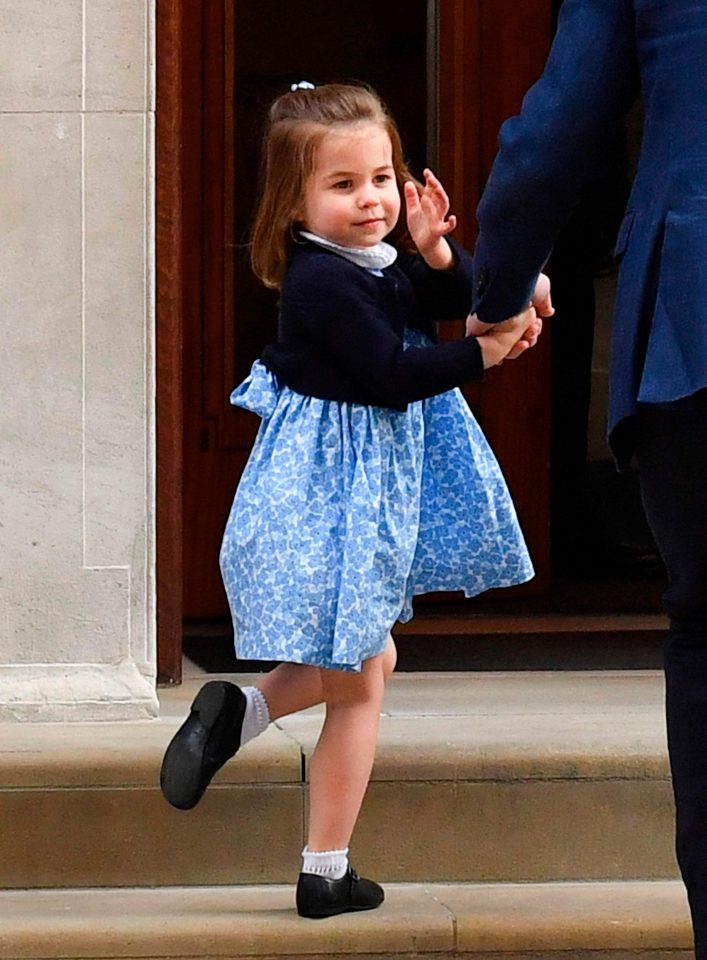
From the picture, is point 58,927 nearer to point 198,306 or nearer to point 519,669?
point 519,669

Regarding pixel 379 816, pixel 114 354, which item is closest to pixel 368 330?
pixel 379 816

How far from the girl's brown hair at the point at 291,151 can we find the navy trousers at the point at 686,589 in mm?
1034

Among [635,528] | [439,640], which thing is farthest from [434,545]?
[635,528]

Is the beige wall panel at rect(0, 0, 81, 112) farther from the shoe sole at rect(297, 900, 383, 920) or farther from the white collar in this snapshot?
the shoe sole at rect(297, 900, 383, 920)

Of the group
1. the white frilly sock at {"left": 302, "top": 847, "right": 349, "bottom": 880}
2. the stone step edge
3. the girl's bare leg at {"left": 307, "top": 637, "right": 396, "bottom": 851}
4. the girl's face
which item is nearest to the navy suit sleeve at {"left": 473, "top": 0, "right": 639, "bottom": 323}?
the girl's face

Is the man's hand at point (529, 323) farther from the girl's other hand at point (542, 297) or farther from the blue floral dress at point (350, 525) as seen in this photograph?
the blue floral dress at point (350, 525)

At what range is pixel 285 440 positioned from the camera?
3287mm

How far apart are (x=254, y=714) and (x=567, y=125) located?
4.33 ft

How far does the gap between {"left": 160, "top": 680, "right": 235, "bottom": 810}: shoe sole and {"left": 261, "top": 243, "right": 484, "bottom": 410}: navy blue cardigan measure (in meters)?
0.55

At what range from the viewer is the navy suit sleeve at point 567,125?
245 centimetres

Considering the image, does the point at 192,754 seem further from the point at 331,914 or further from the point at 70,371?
the point at 70,371

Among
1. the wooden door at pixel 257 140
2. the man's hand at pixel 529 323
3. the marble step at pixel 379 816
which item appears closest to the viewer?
the man's hand at pixel 529 323

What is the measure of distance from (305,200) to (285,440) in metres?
0.42

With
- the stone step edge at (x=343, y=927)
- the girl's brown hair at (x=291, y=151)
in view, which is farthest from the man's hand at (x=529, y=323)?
the stone step edge at (x=343, y=927)
